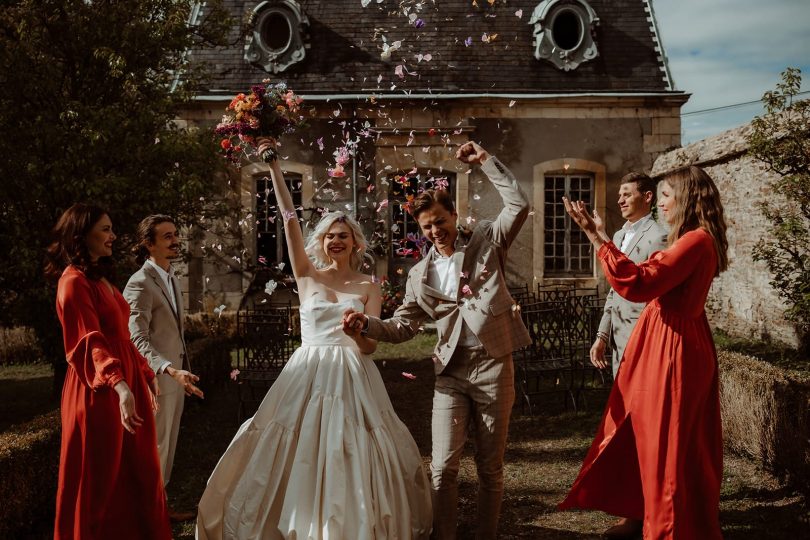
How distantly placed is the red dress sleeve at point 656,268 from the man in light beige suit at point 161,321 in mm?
2679

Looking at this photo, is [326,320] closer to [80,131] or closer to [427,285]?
[427,285]

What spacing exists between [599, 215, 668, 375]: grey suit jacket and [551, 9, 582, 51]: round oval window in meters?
11.3

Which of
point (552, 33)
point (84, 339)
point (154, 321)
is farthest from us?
point (552, 33)

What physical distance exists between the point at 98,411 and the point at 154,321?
128 cm

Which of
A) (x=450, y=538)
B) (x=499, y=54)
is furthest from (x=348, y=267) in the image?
(x=499, y=54)

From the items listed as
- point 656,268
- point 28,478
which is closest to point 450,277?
point 656,268

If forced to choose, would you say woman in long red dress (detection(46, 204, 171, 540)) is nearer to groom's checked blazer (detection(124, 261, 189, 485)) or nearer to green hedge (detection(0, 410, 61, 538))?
groom's checked blazer (detection(124, 261, 189, 485))

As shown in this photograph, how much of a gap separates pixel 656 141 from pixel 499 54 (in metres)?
3.65

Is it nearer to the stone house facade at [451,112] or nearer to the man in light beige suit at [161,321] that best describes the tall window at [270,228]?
the stone house facade at [451,112]

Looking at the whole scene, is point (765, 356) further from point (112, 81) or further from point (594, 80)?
point (112, 81)

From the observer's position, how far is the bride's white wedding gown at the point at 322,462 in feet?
12.3

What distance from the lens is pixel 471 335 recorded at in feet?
13.1

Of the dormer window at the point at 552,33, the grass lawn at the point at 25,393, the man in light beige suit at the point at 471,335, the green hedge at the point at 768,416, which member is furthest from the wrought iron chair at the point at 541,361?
the dormer window at the point at 552,33

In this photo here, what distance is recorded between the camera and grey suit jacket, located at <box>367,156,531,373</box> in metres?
3.92
